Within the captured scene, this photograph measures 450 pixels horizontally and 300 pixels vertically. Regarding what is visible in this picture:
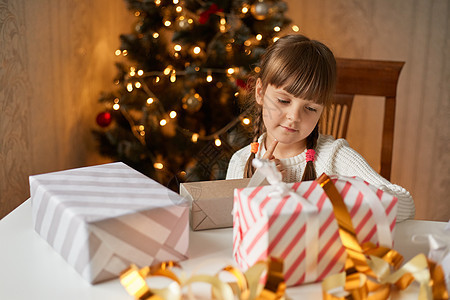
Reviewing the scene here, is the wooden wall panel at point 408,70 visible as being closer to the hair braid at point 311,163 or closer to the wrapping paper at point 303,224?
the hair braid at point 311,163

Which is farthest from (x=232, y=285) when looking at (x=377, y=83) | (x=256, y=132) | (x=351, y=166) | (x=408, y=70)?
(x=408, y=70)

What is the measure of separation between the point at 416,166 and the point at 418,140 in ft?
0.50

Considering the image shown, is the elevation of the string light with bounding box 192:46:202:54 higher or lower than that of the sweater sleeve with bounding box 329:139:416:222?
higher

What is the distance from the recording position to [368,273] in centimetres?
67

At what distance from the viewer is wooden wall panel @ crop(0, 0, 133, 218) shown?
1.84m

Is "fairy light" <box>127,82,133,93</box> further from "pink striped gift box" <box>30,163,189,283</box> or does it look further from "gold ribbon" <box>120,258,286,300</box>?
"gold ribbon" <box>120,258,286,300</box>

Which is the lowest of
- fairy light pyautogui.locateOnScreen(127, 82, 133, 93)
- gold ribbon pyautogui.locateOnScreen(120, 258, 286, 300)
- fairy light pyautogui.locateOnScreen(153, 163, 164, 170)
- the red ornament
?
fairy light pyautogui.locateOnScreen(153, 163, 164, 170)

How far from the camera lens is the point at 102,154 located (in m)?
2.53

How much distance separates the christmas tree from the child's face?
87cm

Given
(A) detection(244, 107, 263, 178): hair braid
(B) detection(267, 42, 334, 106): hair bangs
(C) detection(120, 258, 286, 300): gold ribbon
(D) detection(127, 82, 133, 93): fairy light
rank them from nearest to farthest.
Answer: (C) detection(120, 258, 286, 300): gold ribbon, (B) detection(267, 42, 334, 106): hair bangs, (A) detection(244, 107, 263, 178): hair braid, (D) detection(127, 82, 133, 93): fairy light

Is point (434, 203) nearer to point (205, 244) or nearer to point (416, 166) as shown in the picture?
point (416, 166)

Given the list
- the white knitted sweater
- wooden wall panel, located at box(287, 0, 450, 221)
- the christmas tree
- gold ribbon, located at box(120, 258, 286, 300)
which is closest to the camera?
gold ribbon, located at box(120, 258, 286, 300)

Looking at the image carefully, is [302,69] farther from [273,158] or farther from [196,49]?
[196,49]

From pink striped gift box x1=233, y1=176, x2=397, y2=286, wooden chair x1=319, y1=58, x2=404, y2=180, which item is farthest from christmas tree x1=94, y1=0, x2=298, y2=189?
pink striped gift box x1=233, y1=176, x2=397, y2=286
